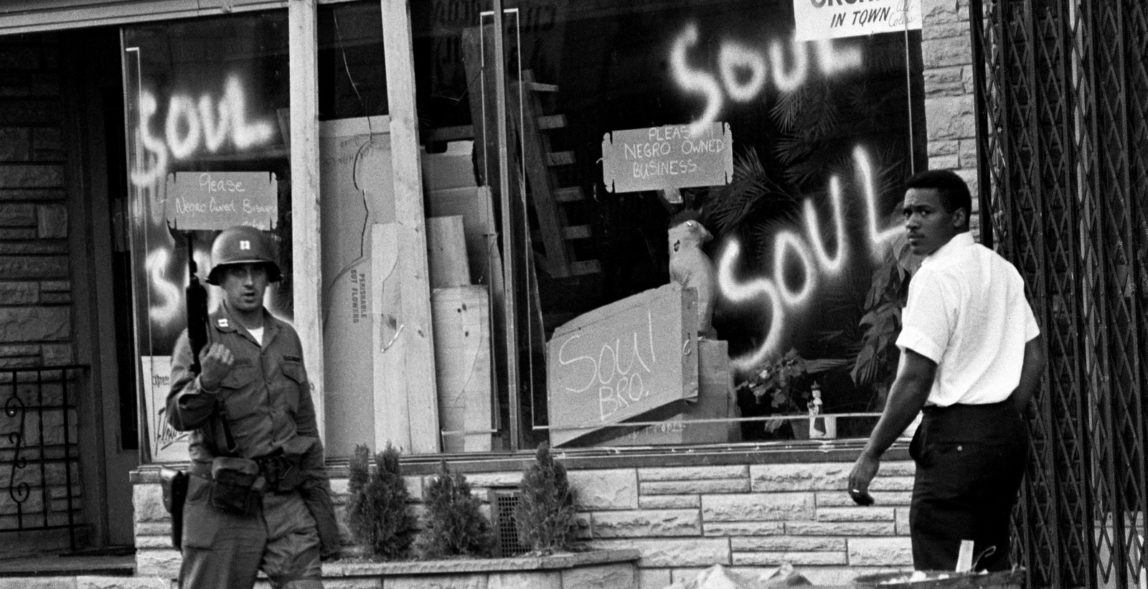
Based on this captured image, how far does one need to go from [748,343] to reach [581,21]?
77.8 inches

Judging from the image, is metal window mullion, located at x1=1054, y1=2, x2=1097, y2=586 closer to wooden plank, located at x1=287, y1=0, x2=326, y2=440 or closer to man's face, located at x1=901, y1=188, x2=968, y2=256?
man's face, located at x1=901, y1=188, x2=968, y2=256

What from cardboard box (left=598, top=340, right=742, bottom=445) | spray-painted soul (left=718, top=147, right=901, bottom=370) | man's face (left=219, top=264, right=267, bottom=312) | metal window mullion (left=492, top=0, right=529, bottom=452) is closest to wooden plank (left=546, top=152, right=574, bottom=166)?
metal window mullion (left=492, top=0, right=529, bottom=452)

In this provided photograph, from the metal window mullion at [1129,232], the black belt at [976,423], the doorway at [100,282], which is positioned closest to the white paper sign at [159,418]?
the doorway at [100,282]

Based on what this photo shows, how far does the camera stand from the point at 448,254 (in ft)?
35.3

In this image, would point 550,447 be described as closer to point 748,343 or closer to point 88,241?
point 748,343

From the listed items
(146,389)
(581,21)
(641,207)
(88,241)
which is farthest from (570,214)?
(88,241)

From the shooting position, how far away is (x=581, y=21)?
34.3ft

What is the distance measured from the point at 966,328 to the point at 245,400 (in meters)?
2.76

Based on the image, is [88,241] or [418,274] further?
[88,241]

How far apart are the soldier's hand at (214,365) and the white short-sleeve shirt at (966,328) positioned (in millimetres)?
2484

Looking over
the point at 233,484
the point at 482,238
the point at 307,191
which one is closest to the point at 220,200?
the point at 307,191

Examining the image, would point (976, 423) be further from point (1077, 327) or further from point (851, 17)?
point (851, 17)

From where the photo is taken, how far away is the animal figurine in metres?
10.2

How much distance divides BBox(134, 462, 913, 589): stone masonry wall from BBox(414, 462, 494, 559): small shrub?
22 cm
